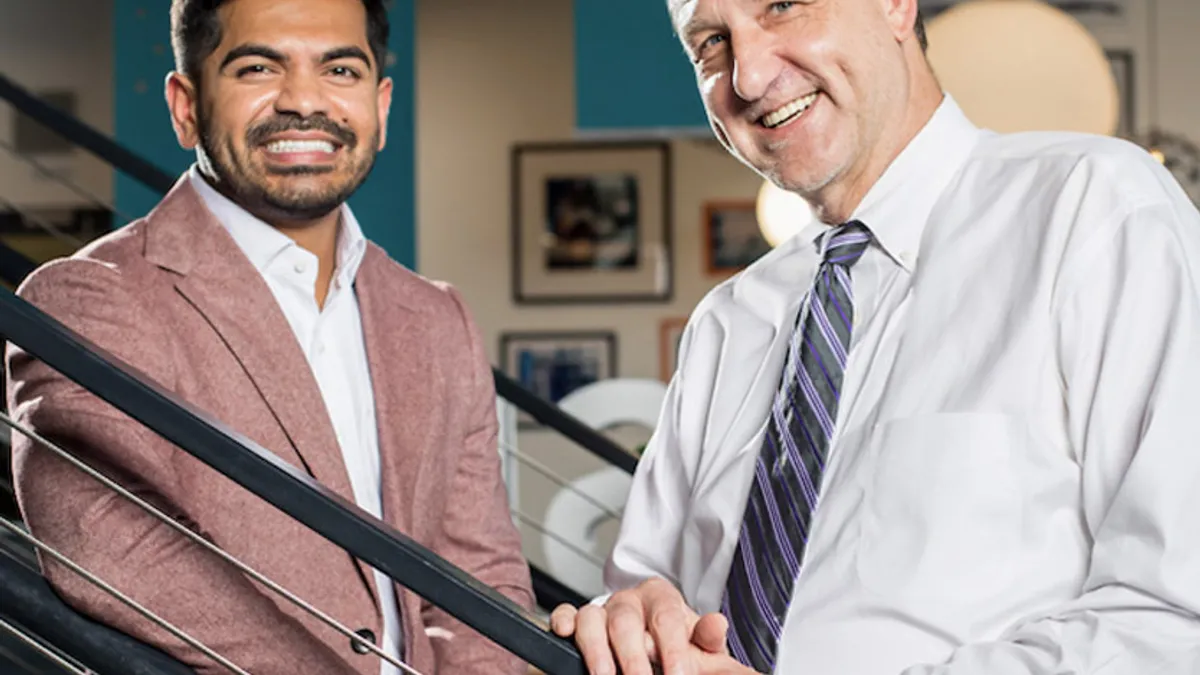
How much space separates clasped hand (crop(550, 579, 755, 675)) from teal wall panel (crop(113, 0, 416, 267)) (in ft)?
10.3

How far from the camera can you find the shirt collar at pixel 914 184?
5.61ft

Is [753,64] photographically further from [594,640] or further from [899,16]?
[594,640]

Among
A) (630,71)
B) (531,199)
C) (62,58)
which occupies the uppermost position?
(62,58)

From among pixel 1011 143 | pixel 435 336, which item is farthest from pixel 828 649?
pixel 435 336

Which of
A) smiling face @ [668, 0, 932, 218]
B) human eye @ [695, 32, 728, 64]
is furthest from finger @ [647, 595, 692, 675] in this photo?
human eye @ [695, 32, 728, 64]

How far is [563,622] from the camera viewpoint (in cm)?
142

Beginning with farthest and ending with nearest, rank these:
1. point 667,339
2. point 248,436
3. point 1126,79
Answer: point 667,339 < point 1126,79 < point 248,436

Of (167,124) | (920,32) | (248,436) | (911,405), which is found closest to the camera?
(911,405)

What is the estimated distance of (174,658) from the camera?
170 cm

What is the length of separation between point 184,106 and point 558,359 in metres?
6.22

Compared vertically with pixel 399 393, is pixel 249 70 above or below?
above

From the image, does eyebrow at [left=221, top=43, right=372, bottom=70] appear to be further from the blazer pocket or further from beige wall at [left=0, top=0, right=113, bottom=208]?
beige wall at [left=0, top=0, right=113, bottom=208]

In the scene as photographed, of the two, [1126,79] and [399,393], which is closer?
[399,393]

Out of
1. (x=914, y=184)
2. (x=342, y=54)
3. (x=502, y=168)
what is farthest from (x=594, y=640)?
(x=502, y=168)
